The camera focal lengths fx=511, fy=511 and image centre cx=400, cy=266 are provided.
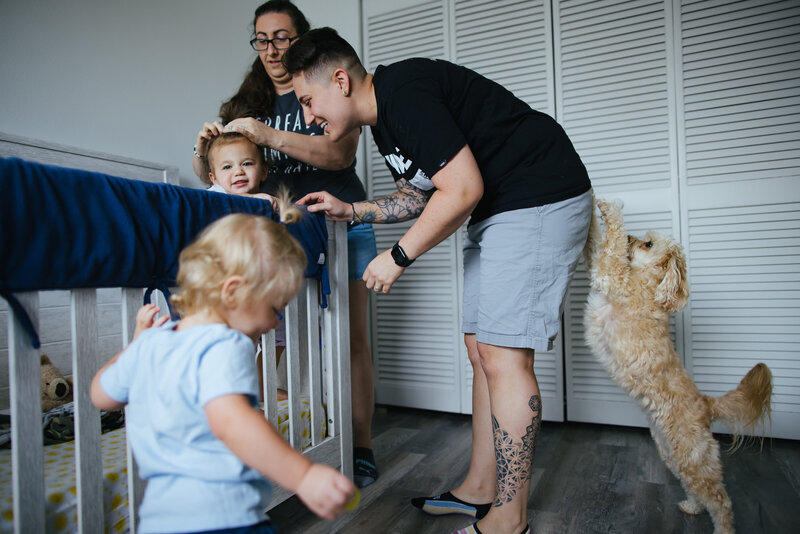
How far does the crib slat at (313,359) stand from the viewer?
59.8 inches

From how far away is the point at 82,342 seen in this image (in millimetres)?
952

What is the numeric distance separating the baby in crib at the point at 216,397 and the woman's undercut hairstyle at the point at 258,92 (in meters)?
1.12

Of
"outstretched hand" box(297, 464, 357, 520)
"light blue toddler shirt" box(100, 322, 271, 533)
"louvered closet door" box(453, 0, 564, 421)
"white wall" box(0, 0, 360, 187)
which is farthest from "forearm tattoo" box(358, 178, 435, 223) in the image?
"white wall" box(0, 0, 360, 187)

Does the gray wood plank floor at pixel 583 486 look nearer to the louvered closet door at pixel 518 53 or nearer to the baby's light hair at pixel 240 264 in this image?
the louvered closet door at pixel 518 53

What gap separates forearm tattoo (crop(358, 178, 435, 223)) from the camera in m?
1.51

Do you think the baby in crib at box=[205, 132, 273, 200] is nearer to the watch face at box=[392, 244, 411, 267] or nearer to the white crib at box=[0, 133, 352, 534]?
the white crib at box=[0, 133, 352, 534]

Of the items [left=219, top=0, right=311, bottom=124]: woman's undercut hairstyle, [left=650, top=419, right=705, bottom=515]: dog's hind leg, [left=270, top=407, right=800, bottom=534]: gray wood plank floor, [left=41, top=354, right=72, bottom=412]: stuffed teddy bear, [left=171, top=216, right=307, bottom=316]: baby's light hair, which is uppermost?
[left=219, top=0, right=311, bottom=124]: woman's undercut hairstyle

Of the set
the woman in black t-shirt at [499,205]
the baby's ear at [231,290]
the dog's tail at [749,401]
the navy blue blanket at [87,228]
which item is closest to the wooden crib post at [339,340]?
the woman in black t-shirt at [499,205]

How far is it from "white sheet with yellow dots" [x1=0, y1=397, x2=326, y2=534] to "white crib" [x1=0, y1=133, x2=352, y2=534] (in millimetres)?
45

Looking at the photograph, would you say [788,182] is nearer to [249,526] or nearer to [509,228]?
[509,228]

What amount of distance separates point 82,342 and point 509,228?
0.93 m

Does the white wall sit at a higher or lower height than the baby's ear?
higher

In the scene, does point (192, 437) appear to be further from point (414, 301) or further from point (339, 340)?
point (414, 301)

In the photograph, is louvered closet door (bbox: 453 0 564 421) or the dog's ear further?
louvered closet door (bbox: 453 0 564 421)
